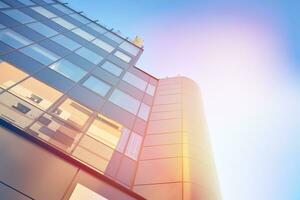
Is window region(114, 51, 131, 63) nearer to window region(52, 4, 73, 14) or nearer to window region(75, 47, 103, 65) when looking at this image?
window region(75, 47, 103, 65)

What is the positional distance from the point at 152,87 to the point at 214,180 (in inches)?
393

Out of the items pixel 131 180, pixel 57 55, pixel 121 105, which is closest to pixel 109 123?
pixel 121 105

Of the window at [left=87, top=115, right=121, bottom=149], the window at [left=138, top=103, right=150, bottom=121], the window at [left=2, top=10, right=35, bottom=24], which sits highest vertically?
the window at [left=2, top=10, right=35, bottom=24]

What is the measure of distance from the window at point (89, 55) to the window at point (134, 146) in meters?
7.32

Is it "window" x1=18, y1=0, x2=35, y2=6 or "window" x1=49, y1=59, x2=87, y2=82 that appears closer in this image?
"window" x1=49, y1=59, x2=87, y2=82

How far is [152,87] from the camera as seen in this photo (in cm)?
2272

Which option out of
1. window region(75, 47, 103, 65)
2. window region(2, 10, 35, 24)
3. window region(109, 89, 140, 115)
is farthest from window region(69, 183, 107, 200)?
window region(2, 10, 35, 24)

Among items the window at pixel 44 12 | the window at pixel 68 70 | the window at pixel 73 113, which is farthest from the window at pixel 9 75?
the window at pixel 44 12

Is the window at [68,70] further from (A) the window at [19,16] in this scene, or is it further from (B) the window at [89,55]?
(A) the window at [19,16]

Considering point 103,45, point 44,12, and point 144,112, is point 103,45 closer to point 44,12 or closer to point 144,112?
point 44,12

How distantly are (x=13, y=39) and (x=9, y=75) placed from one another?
4044 millimetres

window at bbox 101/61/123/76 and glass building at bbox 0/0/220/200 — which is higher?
window at bbox 101/61/123/76

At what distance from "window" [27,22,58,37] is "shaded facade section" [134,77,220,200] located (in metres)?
8.67

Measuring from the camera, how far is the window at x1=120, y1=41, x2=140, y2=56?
26848 millimetres
